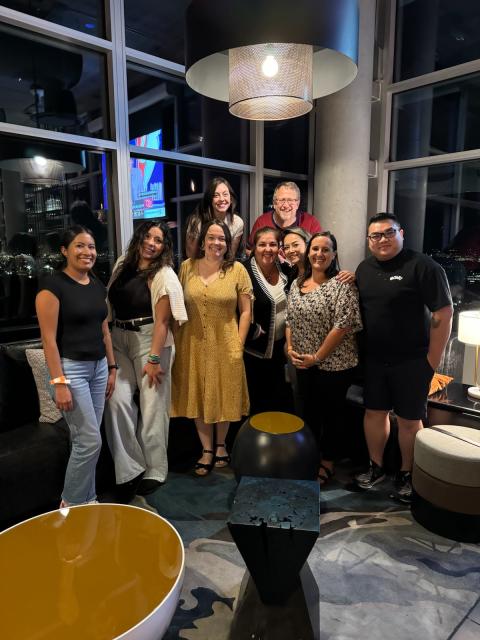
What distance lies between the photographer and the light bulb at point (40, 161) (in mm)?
3265

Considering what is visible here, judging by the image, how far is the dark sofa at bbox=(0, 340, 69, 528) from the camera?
2.28 meters

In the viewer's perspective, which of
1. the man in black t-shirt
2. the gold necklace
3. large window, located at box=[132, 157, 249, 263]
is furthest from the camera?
large window, located at box=[132, 157, 249, 263]

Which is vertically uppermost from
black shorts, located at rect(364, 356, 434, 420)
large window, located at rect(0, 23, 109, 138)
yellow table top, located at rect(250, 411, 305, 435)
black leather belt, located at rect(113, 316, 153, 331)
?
large window, located at rect(0, 23, 109, 138)

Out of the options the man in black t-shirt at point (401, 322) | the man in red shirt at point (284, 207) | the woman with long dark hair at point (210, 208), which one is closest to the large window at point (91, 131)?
the woman with long dark hair at point (210, 208)

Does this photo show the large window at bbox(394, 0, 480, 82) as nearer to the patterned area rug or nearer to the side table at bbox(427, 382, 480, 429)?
the side table at bbox(427, 382, 480, 429)

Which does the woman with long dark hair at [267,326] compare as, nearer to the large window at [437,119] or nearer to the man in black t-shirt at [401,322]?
the man in black t-shirt at [401,322]

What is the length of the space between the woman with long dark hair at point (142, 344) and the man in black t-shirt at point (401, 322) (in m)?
1.10

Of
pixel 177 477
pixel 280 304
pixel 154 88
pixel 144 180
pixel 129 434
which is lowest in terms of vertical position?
pixel 177 477

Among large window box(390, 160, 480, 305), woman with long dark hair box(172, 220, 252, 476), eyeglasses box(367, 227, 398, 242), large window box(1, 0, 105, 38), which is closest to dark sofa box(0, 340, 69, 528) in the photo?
woman with long dark hair box(172, 220, 252, 476)

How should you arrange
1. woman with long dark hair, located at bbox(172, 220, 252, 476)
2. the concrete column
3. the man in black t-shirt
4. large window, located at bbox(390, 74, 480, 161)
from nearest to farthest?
the man in black t-shirt
woman with long dark hair, located at bbox(172, 220, 252, 476)
large window, located at bbox(390, 74, 480, 161)
the concrete column

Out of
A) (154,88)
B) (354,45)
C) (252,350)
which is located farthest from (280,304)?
(154,88)

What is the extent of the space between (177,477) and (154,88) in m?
3.29

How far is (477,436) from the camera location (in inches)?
93.0

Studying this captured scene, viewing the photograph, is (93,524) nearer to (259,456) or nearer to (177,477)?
(259,456)
